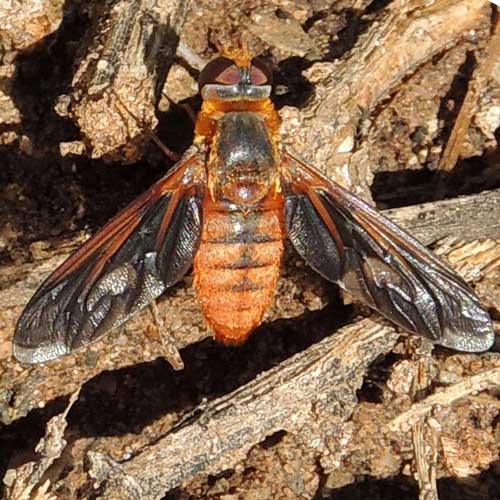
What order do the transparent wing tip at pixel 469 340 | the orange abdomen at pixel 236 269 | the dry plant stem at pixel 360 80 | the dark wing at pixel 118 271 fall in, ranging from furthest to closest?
the dry plant stem at pixel 360 80
the orange abdomen at pixel 236 269
the transparent wing tip at pixel 469 340
the dark wing at pixel 118 271

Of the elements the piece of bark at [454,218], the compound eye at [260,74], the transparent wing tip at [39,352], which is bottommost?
the transparent wing tip at [39,352]

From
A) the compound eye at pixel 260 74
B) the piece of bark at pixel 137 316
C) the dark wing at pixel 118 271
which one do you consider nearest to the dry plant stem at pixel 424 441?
the piece of bark at pixel 137 316

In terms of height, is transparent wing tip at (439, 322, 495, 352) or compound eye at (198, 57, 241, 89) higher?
compound eye at (198, 57, 241, 89)

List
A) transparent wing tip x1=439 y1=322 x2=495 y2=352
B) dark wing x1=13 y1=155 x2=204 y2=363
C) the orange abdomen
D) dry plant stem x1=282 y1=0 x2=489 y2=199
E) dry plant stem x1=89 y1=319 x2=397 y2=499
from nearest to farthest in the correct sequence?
1. dry plant stem x1=89 y1=319 x2=397 y2=499
2. dark wing x1=13 y1=155 x2=204 y2=363
3. transparent wing tip x1=439 y1=322 x2=495 y2=352
4. the orange abdomen
5. dry plant stem x1=282 y1=0 x2=489 y2=199

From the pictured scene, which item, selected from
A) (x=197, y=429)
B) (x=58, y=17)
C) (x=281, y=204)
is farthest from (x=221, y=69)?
(x=197, y=429)

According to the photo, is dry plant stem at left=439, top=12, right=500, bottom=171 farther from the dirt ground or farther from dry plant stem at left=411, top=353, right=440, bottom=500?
dry plant stem at left=411, top=353, right=440, bottom=500

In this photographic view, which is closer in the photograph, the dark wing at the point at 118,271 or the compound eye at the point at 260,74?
the dark wing at the point at 118,271

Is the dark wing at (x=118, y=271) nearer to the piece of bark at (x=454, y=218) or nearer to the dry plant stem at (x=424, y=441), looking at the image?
the piece of bark at (x=454, y=218)

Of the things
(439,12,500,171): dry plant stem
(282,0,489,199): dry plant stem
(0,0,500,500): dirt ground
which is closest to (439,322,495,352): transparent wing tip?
(0,0,500,500): dirt ground
